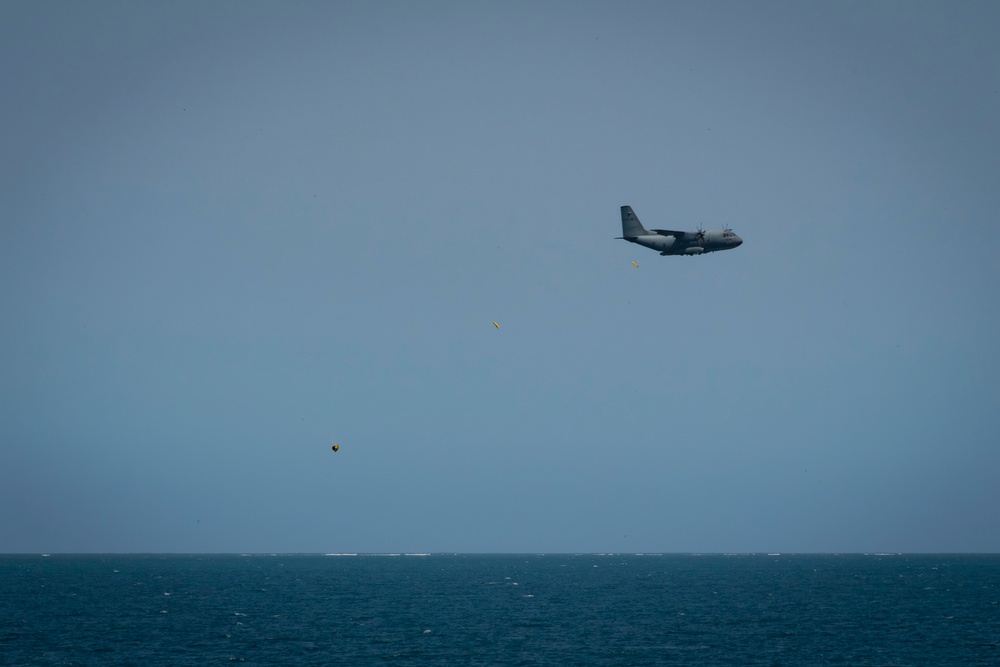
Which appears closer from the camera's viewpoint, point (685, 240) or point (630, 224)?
point (685, 240)

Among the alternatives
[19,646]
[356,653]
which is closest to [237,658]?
[356,653]

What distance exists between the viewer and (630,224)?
11631 centimetres

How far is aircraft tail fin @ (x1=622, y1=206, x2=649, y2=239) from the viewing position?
116m

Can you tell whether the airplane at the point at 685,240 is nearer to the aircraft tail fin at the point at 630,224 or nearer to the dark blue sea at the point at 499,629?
the aircraft tail fin at the point at 630,224

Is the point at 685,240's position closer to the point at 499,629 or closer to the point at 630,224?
the point at 630,224

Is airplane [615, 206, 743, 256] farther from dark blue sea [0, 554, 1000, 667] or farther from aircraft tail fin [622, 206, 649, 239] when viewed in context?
dark blue sea [0, 554, 1000, 667]

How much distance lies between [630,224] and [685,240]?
875 cm

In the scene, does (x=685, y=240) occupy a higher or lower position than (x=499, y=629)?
higher

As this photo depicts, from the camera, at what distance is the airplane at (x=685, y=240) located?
109500 millimetres

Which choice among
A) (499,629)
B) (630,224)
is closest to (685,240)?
(630,224)

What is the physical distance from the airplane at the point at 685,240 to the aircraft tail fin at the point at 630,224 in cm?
56

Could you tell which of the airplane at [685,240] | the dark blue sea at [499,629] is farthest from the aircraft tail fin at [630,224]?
the dark blue sea at [499,629]

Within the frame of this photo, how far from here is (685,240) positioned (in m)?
110

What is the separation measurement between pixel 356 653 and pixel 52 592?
396 ft
